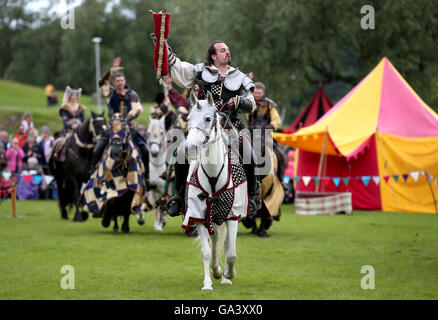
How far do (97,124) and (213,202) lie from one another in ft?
25.9

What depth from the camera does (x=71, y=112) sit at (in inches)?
683

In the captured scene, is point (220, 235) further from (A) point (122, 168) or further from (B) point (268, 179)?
(A) point (122, 168)

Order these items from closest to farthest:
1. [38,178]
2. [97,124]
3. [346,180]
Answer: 1. [97,124]
2. [346,180]
3. [38,178]

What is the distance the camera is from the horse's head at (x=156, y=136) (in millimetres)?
14375

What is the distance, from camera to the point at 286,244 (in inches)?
505

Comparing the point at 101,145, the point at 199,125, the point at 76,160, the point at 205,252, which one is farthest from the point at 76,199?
the point at 199,125

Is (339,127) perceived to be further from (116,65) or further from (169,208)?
(169,208)

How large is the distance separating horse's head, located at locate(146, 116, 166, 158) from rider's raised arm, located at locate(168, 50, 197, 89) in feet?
19.7

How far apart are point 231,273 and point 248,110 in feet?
6.26

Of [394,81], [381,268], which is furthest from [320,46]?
[381,268]

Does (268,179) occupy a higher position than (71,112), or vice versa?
(71,112)

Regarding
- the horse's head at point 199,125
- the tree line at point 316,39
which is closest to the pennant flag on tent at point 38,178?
the tree line at point 316,39

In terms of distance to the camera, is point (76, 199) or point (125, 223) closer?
point (125, 223)

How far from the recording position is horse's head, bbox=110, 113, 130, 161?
44.4ft
